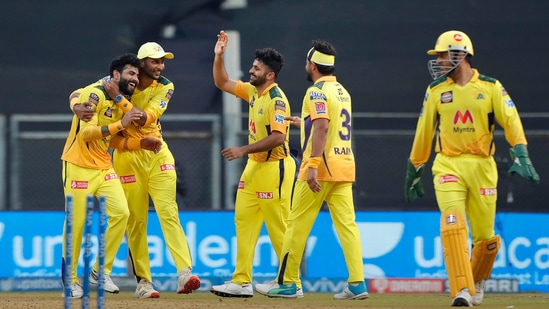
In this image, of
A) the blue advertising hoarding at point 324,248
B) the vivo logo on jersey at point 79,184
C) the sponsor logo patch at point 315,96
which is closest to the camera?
the sponsor logo patch at point 315,96

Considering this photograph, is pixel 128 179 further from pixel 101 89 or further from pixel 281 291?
pixel 281 291

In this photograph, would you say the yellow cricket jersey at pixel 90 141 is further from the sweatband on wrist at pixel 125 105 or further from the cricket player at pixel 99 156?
the sweatband on wrist at pixel 125 105

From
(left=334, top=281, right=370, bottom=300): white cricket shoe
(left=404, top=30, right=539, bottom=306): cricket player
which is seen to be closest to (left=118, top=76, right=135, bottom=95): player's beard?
(left=334, top=281, right=370, bottom=300): white cricket shoe

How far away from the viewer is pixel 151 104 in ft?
33.2

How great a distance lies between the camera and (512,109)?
8805mm

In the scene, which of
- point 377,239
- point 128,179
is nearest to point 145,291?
point 128,179

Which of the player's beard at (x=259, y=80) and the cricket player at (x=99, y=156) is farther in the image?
the player's beard at (x=259, y=80)

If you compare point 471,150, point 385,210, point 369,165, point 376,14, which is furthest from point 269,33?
point 471,150

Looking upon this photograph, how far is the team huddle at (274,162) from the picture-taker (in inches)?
348

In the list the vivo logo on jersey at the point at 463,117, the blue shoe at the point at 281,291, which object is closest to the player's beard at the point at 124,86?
the blue shoe at the point at 281,291

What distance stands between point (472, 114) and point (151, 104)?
2727 mm

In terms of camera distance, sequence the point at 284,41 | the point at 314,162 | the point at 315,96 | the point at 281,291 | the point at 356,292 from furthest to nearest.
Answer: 1. the point at 284,41
2. the point at 281,291
3. the point at 356,292
4. the point at 315,96
5. the point at 314,162

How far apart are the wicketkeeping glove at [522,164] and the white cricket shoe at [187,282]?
102 inches

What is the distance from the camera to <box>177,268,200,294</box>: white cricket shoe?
973 centimetres
